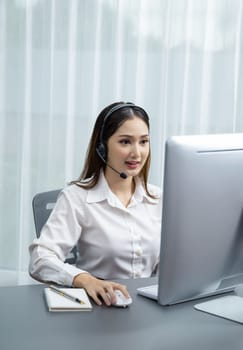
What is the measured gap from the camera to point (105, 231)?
208 centimetres

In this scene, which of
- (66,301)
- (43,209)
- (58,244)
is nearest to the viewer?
(66,301)

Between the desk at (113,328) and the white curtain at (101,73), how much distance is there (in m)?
1.93

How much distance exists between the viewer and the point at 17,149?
358cm

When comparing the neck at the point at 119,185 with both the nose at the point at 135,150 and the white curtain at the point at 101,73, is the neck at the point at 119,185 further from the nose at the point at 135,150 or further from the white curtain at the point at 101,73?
the white curtain at the point at 101,73

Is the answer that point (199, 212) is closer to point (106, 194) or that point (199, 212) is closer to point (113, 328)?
point (113, 328)

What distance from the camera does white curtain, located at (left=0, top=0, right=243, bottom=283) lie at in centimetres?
341

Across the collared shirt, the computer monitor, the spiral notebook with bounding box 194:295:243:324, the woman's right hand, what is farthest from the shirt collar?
the computer monitor

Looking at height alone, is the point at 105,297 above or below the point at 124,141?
below

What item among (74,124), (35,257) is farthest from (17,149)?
→ (35,257)

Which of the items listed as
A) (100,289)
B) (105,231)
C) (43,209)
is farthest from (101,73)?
(100,289)

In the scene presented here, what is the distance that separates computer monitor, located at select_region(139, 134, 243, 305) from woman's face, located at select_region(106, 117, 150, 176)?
23.8 inches

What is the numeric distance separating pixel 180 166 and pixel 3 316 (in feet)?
1.89

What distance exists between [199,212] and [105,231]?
0.69 metres

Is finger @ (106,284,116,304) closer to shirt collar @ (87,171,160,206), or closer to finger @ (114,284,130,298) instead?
finger @ (114,284,130,298)
